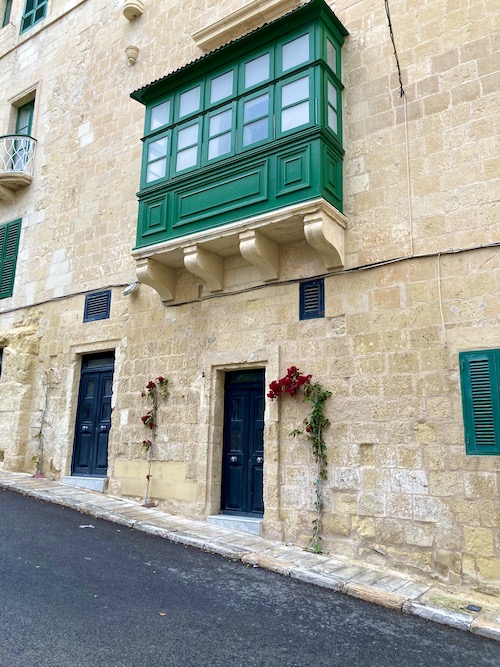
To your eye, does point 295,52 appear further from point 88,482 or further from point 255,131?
point 88,482

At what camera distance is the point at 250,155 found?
6617 millimetres

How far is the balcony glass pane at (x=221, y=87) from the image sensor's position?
23.7ft

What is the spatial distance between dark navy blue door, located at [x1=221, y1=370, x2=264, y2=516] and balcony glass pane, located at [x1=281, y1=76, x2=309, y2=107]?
11.5 feet

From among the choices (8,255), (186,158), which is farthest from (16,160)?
(186,158)

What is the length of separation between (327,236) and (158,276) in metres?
2.85

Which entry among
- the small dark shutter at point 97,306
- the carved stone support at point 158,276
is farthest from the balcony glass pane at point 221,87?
the small dark shutter at point 97,306

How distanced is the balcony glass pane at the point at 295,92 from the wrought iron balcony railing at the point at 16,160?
22.0 feet

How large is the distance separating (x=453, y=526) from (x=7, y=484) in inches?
259

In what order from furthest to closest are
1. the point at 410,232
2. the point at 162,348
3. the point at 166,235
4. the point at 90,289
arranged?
the point at 90,289
the point at 162,348
the point at 166,235
the point at 410,232

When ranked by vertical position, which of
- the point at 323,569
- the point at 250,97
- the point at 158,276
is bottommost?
the point at 323,569

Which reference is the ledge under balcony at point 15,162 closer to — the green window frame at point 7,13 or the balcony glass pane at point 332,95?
the green window frame at point 7,13

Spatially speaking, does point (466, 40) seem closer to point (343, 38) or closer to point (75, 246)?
point (343, 38)

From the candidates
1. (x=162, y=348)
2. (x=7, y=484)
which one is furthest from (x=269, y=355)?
(x=7, y=484)

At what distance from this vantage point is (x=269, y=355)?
6691 millimetres
